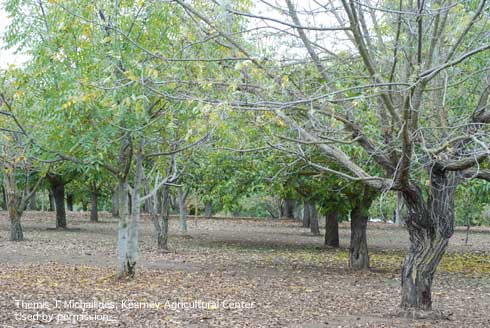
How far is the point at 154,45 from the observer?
10422mm

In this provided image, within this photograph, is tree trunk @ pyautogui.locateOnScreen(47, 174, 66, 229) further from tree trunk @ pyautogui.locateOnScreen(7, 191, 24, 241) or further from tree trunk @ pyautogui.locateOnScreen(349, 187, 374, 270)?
tree trunk @ pyautogui.locateOnScreen(349, 187, 374, 270)

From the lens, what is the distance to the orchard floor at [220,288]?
796cm

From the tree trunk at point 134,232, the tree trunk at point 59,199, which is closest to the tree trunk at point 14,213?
the tree trunk at point 59,199

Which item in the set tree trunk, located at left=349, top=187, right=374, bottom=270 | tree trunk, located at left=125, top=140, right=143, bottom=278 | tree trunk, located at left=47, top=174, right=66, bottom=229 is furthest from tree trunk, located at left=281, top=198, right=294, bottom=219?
tree trunk, located at left=125, top=140, right=143, bottom=278

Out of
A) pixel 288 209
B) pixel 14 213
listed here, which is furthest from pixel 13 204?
pixel 288 209

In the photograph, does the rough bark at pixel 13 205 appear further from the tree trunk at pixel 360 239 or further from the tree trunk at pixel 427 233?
the tree trunk at pixel 427 233

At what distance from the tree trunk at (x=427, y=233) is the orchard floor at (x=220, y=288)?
0.44m

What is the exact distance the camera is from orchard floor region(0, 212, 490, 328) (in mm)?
7961

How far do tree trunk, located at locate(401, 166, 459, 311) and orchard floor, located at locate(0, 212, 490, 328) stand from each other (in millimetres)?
443

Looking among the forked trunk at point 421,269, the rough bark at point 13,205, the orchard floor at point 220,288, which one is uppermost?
the rough bark at point 13,205

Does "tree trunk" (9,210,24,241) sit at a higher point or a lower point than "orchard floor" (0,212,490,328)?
higher

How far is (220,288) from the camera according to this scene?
35.6 feet

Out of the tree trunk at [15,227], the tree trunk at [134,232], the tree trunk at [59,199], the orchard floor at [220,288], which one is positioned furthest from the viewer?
the tree trunk at [59,199]

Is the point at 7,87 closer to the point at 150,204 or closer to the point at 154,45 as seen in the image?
the point at 154,45
